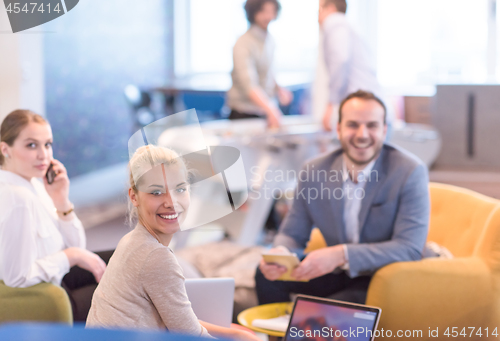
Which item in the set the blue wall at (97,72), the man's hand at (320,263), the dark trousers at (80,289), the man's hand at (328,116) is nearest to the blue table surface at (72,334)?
the dark trousers at (80,289)

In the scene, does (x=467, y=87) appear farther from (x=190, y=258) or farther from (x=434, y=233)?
(x=190, y=258)

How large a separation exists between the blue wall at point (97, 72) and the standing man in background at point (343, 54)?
261 centimetres

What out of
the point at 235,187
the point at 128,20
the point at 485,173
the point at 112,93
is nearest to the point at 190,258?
the point at 485,173

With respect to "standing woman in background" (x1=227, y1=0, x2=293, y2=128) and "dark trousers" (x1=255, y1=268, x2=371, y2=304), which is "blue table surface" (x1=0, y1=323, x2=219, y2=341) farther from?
"standing woman in background" (x1=227, y1=0, x2=293, y2=128)

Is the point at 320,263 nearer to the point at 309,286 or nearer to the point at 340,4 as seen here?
the point at 309,286

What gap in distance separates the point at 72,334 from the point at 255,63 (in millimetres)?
3071

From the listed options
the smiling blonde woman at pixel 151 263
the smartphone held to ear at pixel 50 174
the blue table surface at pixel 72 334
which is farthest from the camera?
the smartphone held to ear at pixel 50 174

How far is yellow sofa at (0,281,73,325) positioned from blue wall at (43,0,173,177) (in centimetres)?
309

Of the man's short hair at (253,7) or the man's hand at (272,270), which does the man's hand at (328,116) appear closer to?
the man's short hair at (253,7)

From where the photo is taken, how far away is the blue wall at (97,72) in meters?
5.05

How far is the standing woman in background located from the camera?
3.45m

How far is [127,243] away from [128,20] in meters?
5.53

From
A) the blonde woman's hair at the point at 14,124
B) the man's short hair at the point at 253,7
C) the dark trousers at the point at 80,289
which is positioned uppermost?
the man's short hair at the point at 253,7

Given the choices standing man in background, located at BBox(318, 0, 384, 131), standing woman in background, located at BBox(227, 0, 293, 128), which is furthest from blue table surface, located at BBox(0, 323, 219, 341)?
standing woman in background, located at BBox(227, 0, 293, 128)
